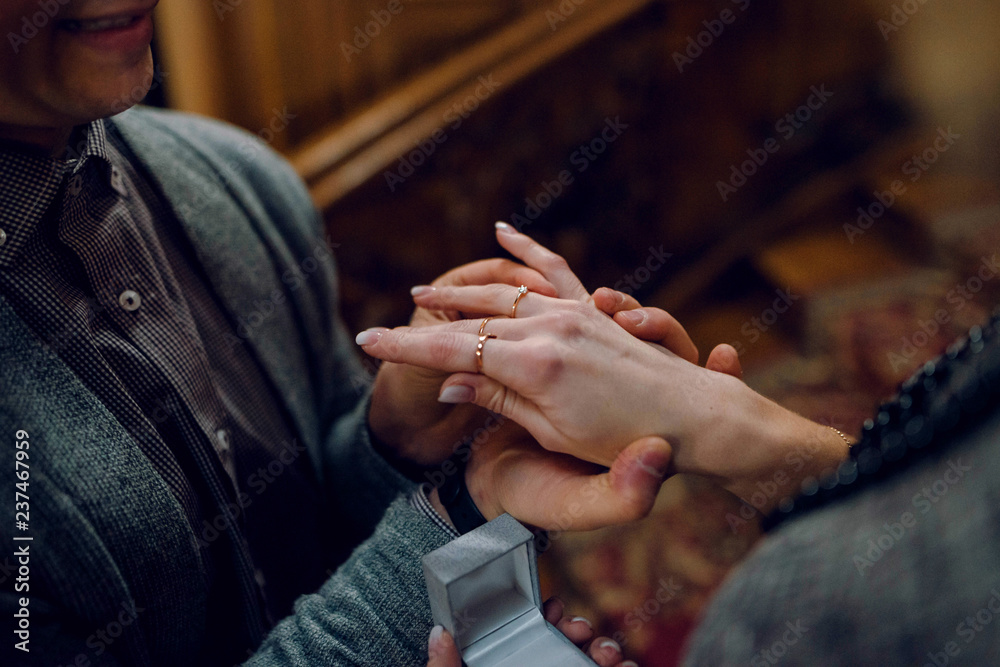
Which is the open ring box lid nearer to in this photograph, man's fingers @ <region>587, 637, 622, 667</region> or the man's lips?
man's fingers @ <region>587, 637, 622, 667</region>

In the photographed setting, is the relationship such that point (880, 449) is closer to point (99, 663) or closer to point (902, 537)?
point (902, 537)

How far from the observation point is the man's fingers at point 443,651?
709mm

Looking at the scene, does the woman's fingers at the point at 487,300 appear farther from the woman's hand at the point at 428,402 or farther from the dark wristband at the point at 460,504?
the dark wristband at the point at 460,504

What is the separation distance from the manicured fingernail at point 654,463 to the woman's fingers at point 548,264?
32cm

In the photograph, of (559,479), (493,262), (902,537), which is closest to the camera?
(902,537)

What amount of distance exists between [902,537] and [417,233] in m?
2.04

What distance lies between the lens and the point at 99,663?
788mm

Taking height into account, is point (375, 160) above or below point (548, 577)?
above

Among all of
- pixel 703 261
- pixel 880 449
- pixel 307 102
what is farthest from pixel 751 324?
pixel 880 449

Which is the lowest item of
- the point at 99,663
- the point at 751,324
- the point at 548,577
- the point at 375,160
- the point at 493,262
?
the point at 548,577
